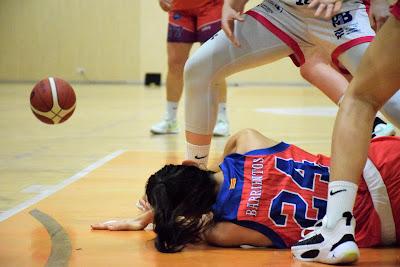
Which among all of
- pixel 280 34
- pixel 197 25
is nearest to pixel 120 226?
pixel 280 34

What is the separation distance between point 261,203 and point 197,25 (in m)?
3.74

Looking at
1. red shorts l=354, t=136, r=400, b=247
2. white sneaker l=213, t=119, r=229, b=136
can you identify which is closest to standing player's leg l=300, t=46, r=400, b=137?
red shorts l=354, t=136, r=400, b=247

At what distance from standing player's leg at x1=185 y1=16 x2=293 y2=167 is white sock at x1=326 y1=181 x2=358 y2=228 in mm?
983

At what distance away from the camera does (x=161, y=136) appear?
641cm

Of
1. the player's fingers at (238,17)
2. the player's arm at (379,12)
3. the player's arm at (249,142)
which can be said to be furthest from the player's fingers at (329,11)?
the player's arm at (249,142)

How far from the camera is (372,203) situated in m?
2.62

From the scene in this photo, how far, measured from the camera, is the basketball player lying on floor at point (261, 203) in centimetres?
261

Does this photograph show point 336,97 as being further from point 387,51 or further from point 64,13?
point 64,13

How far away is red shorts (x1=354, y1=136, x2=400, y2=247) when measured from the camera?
2.61 meters

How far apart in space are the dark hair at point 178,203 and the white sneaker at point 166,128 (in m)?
3.93

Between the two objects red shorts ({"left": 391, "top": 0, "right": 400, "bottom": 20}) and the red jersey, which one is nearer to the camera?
red shorts ({"left": 391, "top": 0, "right": 400, "bottom": 20})

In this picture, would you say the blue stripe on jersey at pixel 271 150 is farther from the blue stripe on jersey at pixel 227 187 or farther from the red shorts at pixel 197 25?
the red shorts at pixel 197 25

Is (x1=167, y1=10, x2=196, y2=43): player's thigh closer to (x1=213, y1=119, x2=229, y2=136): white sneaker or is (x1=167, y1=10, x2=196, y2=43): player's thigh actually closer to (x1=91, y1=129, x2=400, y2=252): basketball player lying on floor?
(x1=213, y1=119, x2=229, y2=136): white sneaker

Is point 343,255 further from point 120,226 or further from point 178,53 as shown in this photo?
point 178,53
